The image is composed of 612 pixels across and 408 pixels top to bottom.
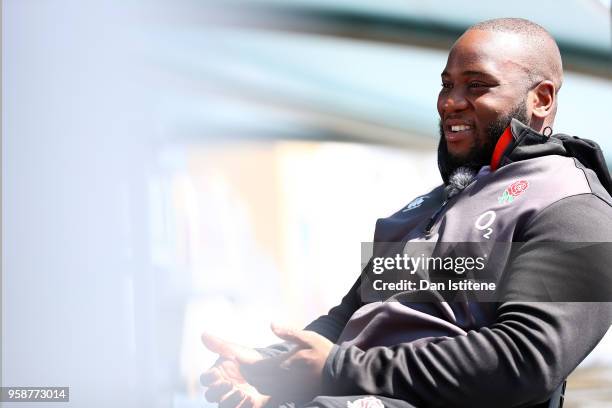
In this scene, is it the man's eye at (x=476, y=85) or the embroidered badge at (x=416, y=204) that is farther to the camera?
the embroidered badge at (x=416, y=204)

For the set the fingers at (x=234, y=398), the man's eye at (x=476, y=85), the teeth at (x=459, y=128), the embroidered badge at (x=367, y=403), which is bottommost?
the fingers at (x=234, y=398)

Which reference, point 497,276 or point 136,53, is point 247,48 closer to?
point 136,53

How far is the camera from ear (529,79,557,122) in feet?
4.46

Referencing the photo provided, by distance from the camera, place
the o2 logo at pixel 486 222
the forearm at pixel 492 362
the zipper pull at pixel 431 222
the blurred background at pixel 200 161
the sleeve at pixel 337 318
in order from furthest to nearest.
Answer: the blurred background at pixel 200 161 → the sleeve at pixel 337 318 → the zipper pull at pixel 431 222 → the o2 logo at pixel 486 222 → the forearm at pixel 492 362

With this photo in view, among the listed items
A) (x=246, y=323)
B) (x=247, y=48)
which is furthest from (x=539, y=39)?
(x=247, y=48)

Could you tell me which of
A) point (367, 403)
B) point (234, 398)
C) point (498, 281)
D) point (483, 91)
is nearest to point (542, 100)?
point (483, 91)

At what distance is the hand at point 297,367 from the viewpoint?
3.80 ft

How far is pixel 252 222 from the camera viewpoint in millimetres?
4977

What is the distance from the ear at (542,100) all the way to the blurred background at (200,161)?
0.72 m

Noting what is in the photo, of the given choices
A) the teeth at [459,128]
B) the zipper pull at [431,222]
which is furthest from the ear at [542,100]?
the zipper pull at [431,222]

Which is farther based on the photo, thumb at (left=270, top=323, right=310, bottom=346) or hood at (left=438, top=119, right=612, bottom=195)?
hood at (left=438, top=119, right=612, bottom=195)

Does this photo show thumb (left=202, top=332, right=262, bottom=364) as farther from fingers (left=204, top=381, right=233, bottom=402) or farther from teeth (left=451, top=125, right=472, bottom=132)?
teeth (left=451, top=125, right=472, bottom=132)

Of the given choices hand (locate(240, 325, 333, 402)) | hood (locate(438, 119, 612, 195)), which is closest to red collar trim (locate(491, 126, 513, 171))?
hood (locate(438, 119, 612, 195))

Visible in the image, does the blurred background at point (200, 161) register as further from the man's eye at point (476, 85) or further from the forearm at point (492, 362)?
the forearm at point (492, 362)
